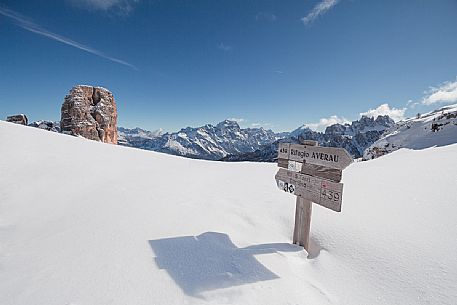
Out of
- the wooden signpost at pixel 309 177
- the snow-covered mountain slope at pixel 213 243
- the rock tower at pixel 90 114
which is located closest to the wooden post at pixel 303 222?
the wooden signpost at pixel 309 177

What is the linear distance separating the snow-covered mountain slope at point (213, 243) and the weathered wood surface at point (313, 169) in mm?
1393

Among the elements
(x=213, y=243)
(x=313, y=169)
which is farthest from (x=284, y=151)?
(x=213, y=243)

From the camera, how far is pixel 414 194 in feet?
18.9

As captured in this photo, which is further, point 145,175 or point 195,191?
point 145,175

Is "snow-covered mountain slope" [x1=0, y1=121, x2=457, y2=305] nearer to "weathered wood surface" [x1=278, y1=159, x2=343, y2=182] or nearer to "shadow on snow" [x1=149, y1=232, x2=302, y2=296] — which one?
"shadow on snow" [x1=149, y1=232, x2=302, y2=296]

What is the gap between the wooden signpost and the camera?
3580mm

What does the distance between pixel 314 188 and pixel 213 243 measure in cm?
215

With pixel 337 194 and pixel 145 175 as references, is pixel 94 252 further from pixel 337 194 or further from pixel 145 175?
pixel 145 175

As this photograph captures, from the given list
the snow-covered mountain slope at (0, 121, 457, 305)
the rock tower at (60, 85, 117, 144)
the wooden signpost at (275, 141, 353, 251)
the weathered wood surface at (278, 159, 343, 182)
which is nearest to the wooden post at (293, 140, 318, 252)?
the wooden signpost at (275, 141, 353, 251)

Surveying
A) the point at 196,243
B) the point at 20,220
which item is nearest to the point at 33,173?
the point at 20,220

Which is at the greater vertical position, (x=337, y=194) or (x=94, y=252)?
(x=337, y=194)

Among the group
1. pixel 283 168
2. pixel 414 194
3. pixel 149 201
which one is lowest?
pixel 149 201

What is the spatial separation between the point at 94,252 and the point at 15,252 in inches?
53.5

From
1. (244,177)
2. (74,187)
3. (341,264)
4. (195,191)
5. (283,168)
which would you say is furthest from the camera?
(244,177)
